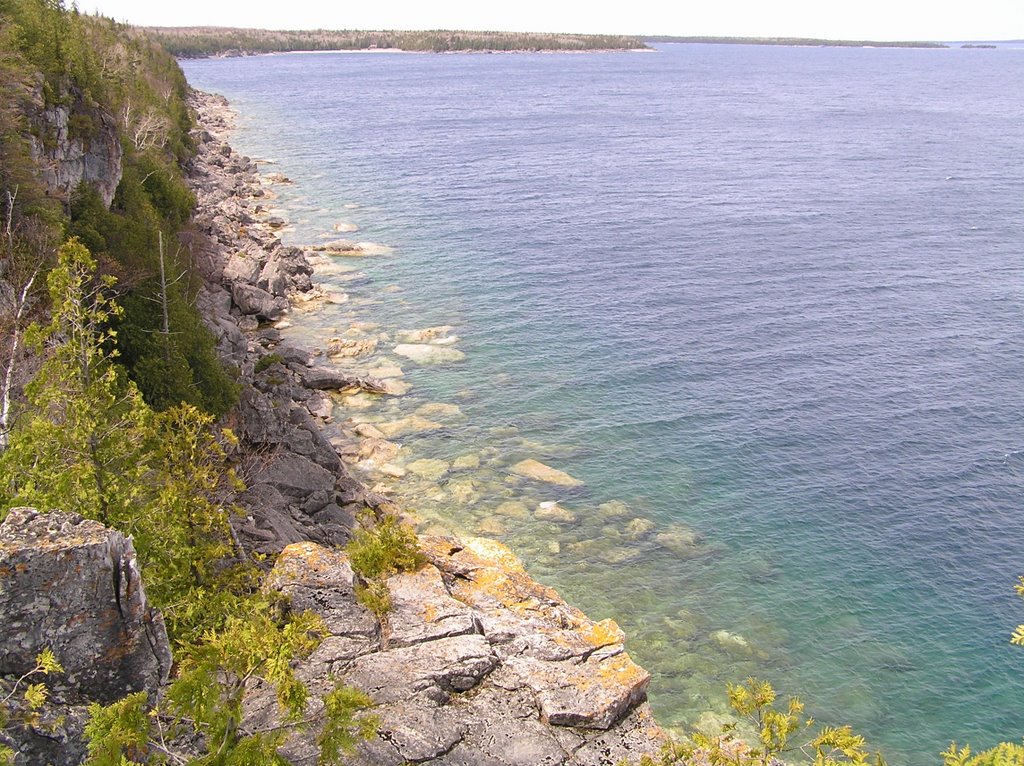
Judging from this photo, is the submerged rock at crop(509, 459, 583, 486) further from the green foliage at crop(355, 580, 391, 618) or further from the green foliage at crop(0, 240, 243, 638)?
the green foliage at crop(0, 240, 243, 638)

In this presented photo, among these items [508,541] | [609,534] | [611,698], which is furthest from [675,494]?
[611,698]

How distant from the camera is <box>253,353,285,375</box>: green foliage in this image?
162 ft

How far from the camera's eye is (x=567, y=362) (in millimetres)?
54438

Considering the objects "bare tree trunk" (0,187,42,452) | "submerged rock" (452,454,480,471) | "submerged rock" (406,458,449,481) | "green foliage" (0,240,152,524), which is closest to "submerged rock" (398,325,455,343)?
"submerged rock" (452,454,480,471)

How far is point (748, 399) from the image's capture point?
48812 mm

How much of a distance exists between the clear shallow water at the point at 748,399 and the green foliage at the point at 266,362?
6472 millimetres

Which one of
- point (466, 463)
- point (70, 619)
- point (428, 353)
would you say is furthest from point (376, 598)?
point (428, 353)

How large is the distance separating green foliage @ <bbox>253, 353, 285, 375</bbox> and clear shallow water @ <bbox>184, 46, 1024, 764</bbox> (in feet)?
21.2

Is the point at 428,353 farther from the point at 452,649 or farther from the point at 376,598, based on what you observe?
the point at 452,649

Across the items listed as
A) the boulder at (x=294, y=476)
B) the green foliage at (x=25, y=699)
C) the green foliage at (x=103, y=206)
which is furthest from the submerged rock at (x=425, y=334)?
the green foliage at (x=25, y=699)

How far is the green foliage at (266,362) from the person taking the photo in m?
49.3

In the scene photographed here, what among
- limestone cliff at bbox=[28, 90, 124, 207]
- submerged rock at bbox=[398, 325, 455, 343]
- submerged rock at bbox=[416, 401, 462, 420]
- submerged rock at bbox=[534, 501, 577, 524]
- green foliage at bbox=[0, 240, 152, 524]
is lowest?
submerged rock at bbox=[534, 501, 577, 524]

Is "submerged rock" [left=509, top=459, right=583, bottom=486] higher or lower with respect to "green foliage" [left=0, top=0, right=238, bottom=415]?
lower

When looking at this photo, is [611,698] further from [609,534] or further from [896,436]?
[896,436]
